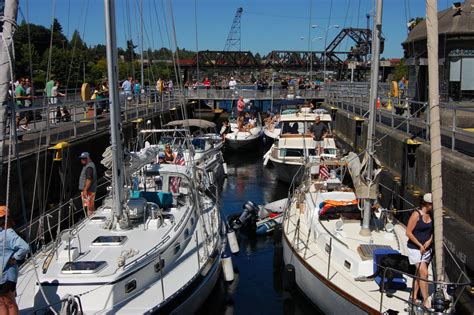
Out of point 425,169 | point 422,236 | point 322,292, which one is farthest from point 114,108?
point 425,169

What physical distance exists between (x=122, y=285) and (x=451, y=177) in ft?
22.7

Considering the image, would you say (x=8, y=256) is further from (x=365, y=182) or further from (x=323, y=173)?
(x=323, y=173)

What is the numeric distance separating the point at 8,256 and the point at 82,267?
208 centimetres

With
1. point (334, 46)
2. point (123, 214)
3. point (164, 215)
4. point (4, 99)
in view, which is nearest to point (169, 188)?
point (164, 215)

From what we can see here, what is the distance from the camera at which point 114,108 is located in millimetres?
9055

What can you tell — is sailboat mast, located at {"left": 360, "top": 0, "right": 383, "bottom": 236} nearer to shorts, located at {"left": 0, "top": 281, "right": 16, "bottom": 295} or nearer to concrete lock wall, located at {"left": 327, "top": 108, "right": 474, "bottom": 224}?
concrete lock wall, located at {"left": 327, "top": 108, "right": 474, "bottom": 224}

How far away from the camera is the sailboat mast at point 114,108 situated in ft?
29.4

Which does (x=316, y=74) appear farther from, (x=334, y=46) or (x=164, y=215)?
(x=164, y=215)

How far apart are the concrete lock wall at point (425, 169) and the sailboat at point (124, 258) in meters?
4.12

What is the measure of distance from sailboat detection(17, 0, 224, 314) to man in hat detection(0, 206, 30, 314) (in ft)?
1.52

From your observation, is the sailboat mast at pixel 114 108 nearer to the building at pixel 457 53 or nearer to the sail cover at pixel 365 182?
the sail cover at pixel 365 182

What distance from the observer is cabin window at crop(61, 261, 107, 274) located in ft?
25.1

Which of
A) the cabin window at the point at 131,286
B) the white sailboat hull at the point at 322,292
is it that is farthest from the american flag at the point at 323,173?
the cabin window at the point at 131,286

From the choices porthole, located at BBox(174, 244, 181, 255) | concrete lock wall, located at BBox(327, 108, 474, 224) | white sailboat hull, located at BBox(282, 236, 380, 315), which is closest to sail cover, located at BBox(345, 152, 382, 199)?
concrete lock wall, located at BBox(327, 108, 474, 224)
